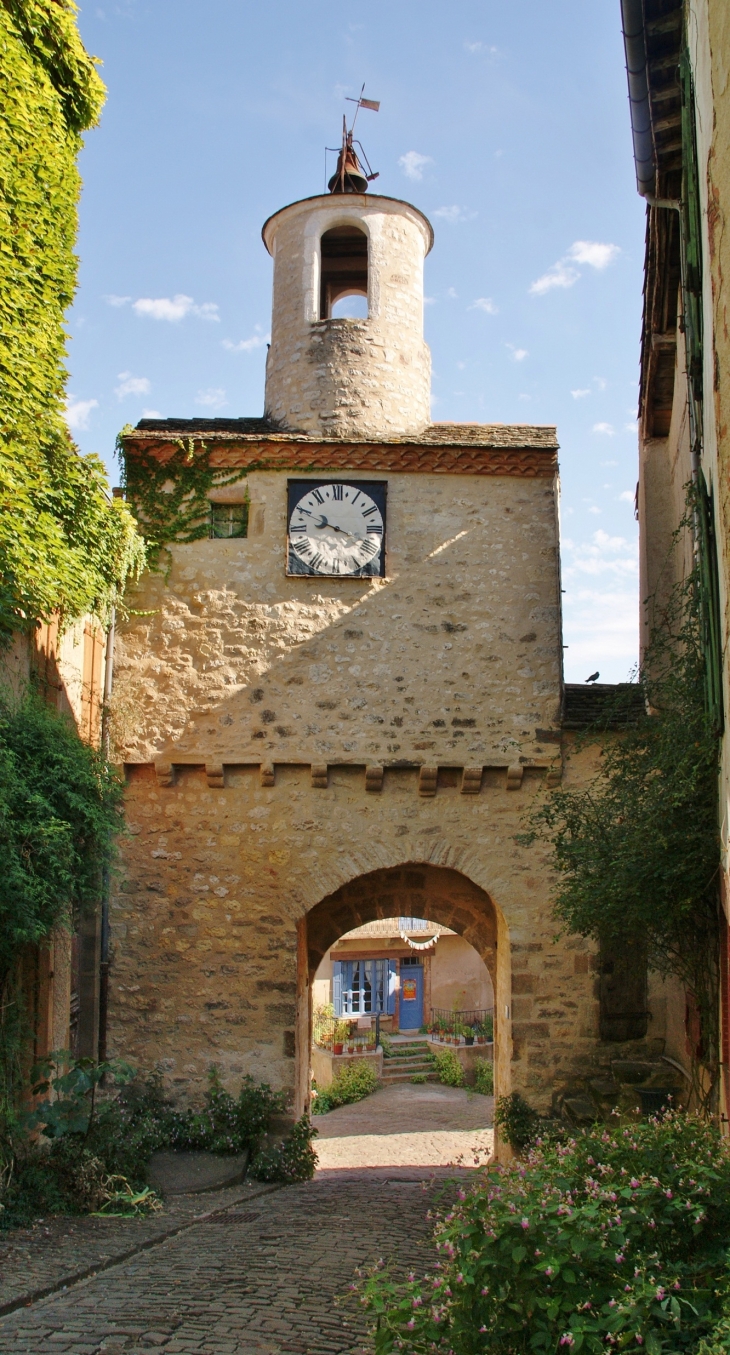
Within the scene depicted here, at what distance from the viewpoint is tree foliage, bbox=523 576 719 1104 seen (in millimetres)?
7090

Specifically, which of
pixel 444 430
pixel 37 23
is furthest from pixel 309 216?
pixel 37 23

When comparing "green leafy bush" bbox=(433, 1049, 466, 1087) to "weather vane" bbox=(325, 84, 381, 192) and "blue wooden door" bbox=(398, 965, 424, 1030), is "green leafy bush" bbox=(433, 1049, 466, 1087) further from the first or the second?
"weather vane" bbox=(325, 84, 381, 192)

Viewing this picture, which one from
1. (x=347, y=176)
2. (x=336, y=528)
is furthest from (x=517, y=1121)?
(x=347, y=176)

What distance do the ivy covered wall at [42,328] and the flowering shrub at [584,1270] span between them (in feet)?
19.0

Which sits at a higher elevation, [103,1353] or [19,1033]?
[19,1033]

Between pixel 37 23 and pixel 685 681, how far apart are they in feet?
25.1

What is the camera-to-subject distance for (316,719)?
1109 cm

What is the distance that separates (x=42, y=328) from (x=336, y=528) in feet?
12.1

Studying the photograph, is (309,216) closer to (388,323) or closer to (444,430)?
(388,323)

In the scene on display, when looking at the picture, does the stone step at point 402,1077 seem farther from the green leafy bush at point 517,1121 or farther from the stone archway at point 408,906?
the green leafy bush at point 517,1121

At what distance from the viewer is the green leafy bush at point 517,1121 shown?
10.5 metres

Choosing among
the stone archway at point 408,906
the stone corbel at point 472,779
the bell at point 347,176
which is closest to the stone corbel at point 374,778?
the stone corbel at point 472,779

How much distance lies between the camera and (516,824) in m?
11.1

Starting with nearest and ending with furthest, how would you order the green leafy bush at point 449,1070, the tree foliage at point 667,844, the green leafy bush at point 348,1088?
the tree foliage at point 667,844 → the green leafy bush at point 348,1088 → the green leafy bush at point 449,1070
